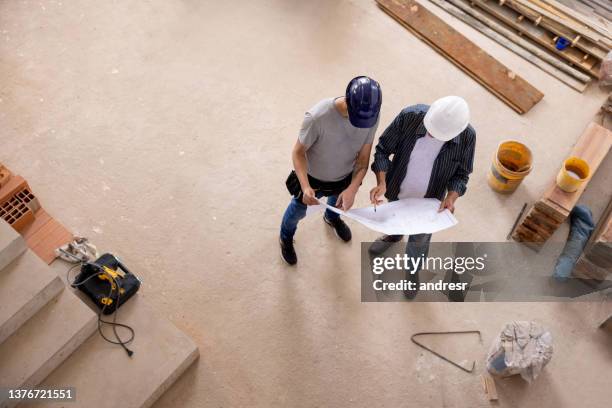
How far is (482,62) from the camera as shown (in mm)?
5512

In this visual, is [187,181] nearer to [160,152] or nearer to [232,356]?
[160,152]

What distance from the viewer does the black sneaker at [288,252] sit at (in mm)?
4251

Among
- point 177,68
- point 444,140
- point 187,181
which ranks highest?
point 444,140

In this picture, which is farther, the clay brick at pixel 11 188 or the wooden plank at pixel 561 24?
the wooden plank at pixel 561 24

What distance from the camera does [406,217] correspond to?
3604 mm

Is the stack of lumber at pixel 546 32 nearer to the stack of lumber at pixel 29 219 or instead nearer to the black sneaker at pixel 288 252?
the black sneaker at pixel 288 252

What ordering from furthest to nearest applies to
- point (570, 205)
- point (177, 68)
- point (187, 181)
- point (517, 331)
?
point (177, 68)
point (187, 181)
point (570, 205)
point (517, 331)

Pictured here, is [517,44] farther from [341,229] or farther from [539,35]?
[341,229]

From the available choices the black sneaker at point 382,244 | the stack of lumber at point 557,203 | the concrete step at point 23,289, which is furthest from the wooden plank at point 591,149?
the concrete step at point 23,289

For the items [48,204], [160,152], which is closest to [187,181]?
[160,152]

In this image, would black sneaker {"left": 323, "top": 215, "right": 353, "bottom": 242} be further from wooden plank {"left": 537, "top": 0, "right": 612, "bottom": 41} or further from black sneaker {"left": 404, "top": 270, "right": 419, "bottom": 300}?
wooden plank {"left": 537, "top": 0, "right": 612, "bottom": 41}

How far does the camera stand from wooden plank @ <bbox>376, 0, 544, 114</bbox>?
5.35 metres

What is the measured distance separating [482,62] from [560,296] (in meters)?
2.39

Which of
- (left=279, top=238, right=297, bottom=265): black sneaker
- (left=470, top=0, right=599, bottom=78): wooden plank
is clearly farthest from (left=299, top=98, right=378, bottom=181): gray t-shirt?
(left=470, top=0, right=599, bottom=78): wooden plank
